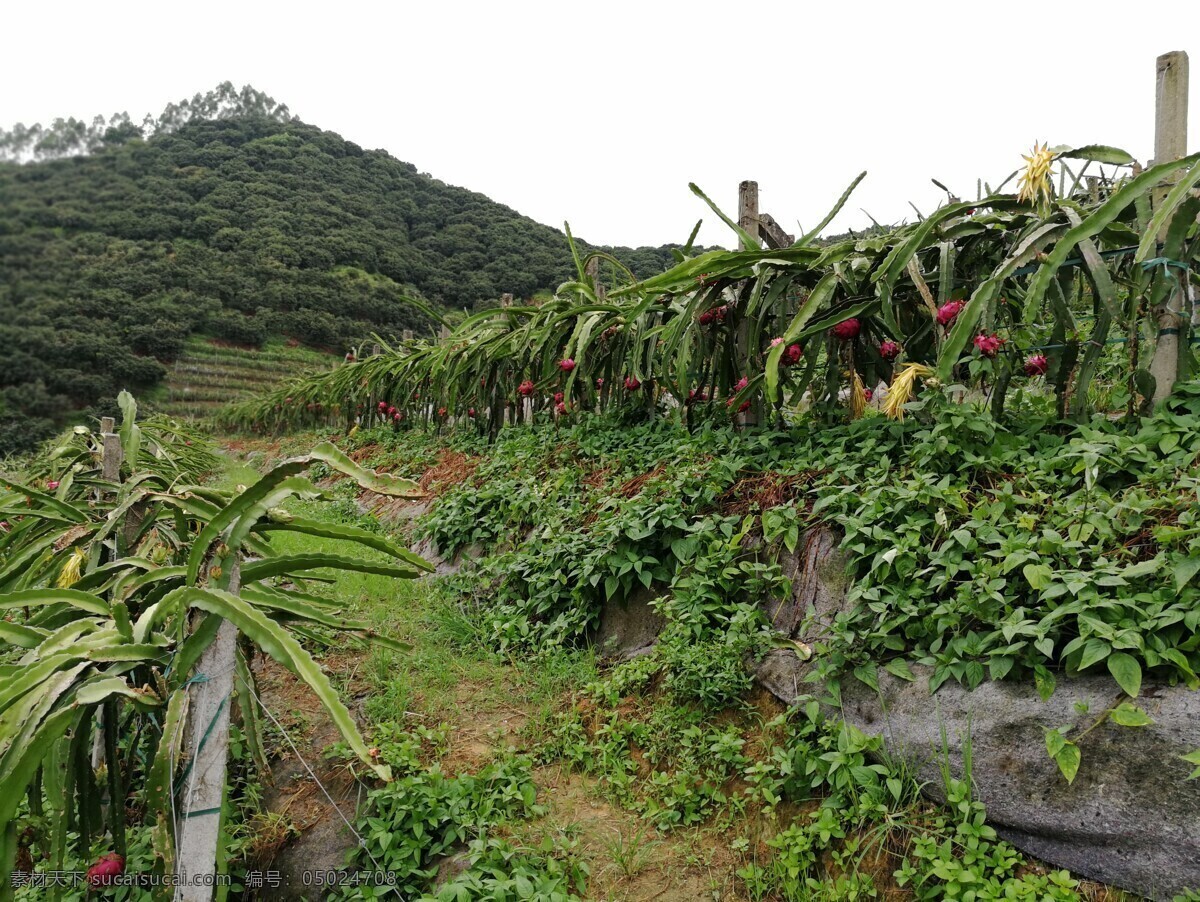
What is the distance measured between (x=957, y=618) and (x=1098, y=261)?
1.28 meters

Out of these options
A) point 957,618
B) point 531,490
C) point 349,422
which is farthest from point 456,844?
point 349,422

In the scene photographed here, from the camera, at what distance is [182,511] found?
1.61 metres

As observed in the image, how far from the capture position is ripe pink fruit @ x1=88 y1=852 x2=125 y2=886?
1.44m

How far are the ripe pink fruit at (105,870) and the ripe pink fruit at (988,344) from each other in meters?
2.76

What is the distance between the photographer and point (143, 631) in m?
1.30

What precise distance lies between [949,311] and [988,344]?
215 millimetres

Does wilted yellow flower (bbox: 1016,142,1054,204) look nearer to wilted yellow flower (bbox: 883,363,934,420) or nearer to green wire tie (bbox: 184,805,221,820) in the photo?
wilted yellow flower (bbox: 883,363,934,420)

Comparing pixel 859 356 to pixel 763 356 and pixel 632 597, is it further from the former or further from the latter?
pixel 632 597

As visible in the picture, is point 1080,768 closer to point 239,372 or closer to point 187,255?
point 187,255

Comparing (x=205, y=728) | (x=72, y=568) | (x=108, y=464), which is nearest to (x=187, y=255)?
(x=108, y=464)

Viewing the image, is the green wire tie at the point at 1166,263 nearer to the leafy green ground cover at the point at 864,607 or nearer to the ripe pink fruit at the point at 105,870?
the leafy green ground cover at the point at 864,607


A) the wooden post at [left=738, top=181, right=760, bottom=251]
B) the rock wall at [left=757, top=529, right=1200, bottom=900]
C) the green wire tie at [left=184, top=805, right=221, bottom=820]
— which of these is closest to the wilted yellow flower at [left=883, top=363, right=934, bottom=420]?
the rock wall at [left=757, top=529, right=1200, bottom=900]

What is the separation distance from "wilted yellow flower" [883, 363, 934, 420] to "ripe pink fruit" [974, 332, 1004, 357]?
23 cm

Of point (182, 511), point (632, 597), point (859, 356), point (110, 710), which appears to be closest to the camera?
point (110, 710)
